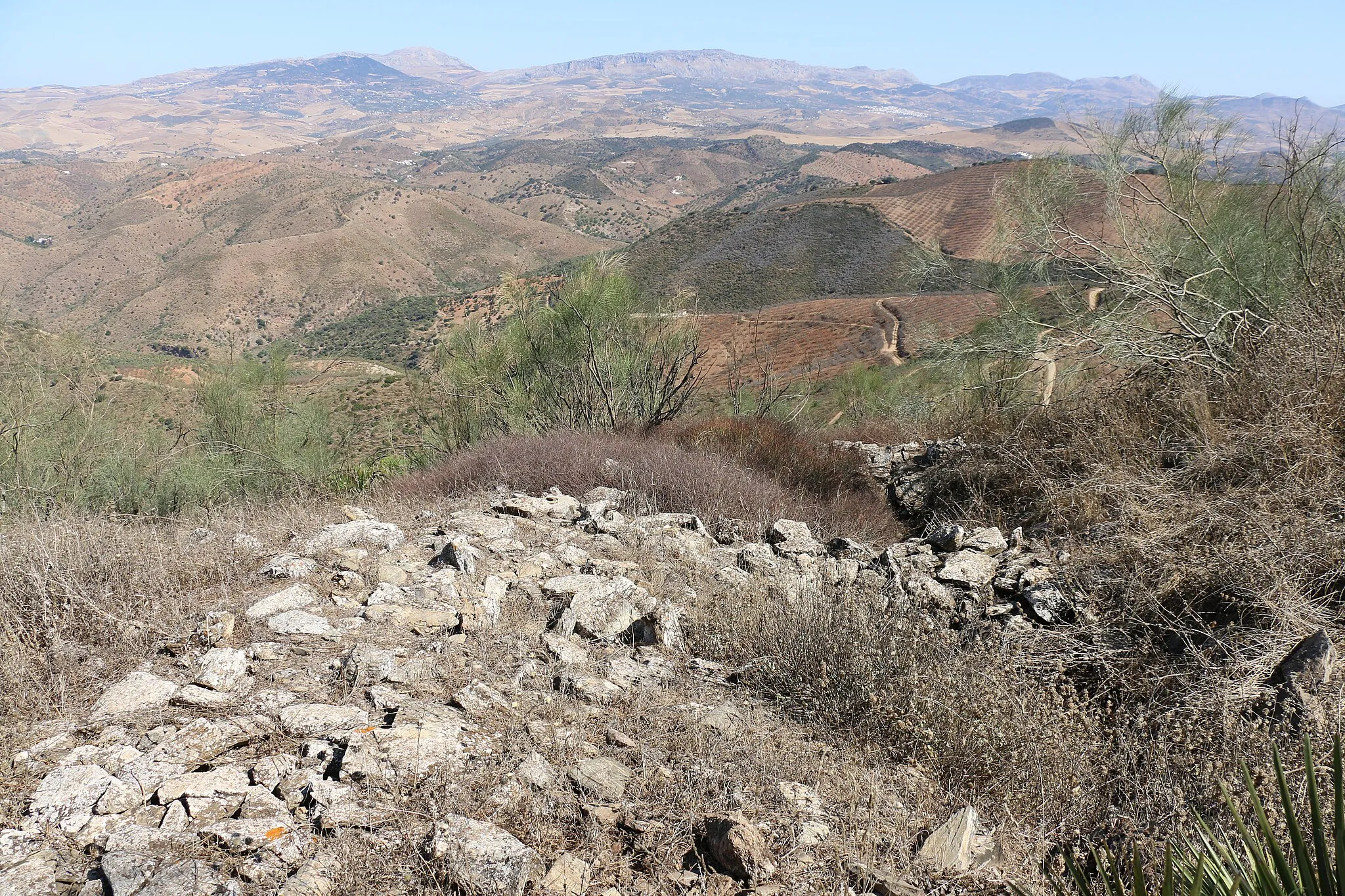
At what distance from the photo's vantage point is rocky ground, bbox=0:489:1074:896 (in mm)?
2178

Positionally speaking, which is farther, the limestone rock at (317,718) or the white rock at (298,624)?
the white rock at (298,624)

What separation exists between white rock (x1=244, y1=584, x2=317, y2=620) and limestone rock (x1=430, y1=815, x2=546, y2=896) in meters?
1.91

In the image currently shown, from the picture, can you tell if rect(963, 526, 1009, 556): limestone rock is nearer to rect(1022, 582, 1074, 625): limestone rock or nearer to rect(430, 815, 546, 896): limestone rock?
rect(1022, 582, 1074, 625): limestone rock

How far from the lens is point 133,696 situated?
285 centimetres

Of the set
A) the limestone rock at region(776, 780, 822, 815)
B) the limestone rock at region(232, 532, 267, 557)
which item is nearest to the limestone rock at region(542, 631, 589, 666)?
the limestone rock at region(776, 780, 822, 815)

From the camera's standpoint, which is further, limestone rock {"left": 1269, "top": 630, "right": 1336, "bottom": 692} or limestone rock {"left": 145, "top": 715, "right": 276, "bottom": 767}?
limestone rock {"left": 1269, "top": 630, "right": 1336, "bottom": 692}

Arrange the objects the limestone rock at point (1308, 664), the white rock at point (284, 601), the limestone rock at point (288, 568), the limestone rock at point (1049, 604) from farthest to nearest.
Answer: the limestone rock at point (288, 568)
the limestone rock at point (1049, 604)
the white rock at point (284, 601)
the limestone rock at point (1308, 664)

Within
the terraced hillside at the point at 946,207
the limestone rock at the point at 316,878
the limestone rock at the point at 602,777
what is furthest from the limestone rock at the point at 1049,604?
the terraced hillside at the point at 946,207

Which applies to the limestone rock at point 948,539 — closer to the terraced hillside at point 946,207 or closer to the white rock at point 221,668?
the white rock at point 221,668

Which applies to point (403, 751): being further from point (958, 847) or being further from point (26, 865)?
point (958, 847)

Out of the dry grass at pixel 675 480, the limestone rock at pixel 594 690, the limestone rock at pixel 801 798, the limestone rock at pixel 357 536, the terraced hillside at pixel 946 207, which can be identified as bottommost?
the dry grass at pixel 675 480

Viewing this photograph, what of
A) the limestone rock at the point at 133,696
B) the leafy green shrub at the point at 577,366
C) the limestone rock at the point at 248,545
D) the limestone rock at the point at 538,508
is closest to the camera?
the limestone rock at the point at 133,696

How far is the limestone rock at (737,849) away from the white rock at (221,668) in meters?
1.95

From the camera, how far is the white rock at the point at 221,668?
298 centimetres
